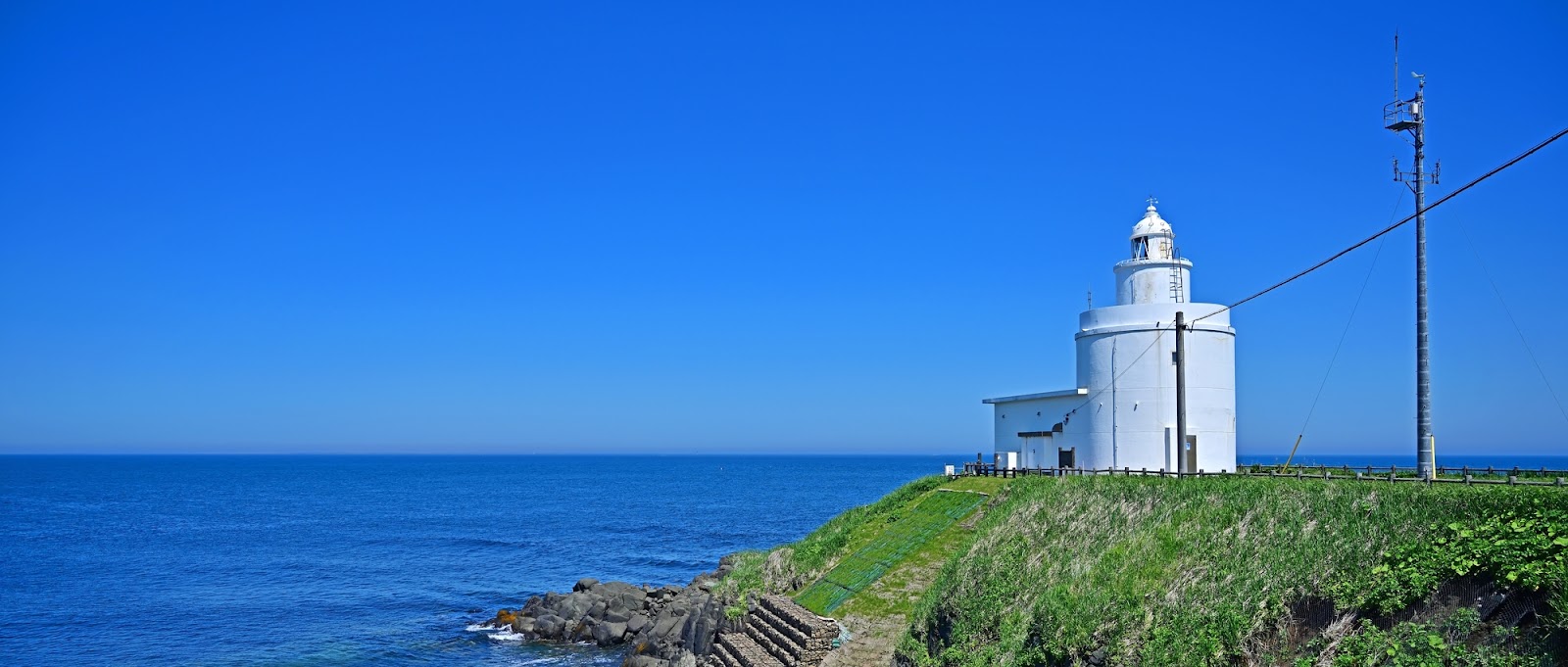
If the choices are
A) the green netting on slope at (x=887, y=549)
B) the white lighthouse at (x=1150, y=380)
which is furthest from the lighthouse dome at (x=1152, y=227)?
the green netting on slope at (x=887, y=549)

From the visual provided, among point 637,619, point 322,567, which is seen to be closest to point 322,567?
point 322,567

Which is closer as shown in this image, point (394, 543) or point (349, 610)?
point (349, 610)

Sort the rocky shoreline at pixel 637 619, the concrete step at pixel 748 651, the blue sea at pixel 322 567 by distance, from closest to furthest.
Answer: the concrete step at pixel 748 651 < the rocky shoreline at pixel 637 619 < the blue sea at pixel 322 567

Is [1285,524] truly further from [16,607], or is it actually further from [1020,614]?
[16,607]

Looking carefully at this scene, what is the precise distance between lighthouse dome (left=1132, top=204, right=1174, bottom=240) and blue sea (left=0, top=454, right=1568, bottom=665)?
23.5 meters

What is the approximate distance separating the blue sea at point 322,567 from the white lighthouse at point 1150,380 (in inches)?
711

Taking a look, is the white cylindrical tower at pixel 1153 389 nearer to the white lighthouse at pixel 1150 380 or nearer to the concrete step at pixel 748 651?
the white lighthouse at pixel 1150 380

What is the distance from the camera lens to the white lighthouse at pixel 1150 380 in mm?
33719

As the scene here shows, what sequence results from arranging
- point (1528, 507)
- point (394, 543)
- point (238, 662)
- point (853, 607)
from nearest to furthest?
1. point (1528, 507)
2. point (853, 607)
3. point (238, 662)
4. point (394, 543)

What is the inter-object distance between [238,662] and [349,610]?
894 centimetres

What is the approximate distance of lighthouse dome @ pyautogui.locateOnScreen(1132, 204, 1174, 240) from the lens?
120 feet

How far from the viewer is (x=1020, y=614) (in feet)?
63.6

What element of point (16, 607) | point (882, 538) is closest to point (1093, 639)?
point (882, 538)

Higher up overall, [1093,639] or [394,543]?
[1093,639]
